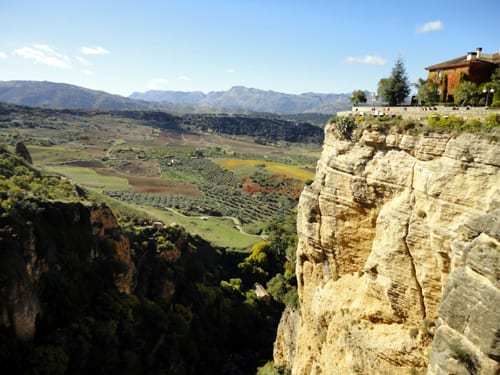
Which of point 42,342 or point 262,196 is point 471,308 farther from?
point 262,196

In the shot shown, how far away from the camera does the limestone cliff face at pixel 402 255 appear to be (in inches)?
556

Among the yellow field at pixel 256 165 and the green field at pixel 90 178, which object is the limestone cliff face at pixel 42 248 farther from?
the yellow field at pixel 256 165

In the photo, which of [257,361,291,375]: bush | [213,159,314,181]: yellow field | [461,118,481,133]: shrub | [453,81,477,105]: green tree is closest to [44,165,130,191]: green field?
[213,159,314,181]: yellow field

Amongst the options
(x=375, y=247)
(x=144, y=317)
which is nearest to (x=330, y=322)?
(x=375, y=247)

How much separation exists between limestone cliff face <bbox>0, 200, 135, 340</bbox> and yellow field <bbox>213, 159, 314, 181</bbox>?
312 ft

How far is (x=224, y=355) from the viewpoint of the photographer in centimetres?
4403

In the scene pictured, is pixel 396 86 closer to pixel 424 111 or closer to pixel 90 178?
pixel 424 111

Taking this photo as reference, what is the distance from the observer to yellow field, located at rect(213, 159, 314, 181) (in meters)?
137

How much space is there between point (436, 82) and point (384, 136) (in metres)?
7.83

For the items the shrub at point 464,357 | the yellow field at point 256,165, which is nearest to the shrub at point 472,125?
the shrub at point 464,357

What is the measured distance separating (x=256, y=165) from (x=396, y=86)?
428ft

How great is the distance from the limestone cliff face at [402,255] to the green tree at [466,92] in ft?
16.1

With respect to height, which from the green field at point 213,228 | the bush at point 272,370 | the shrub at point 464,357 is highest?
the shrub at point 464,357

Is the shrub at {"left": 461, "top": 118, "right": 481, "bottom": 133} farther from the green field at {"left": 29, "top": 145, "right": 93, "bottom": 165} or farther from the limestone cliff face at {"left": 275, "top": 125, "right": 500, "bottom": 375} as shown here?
the green field at {"left": 29, "top": 145, "right": 93, "bottom": 165}
